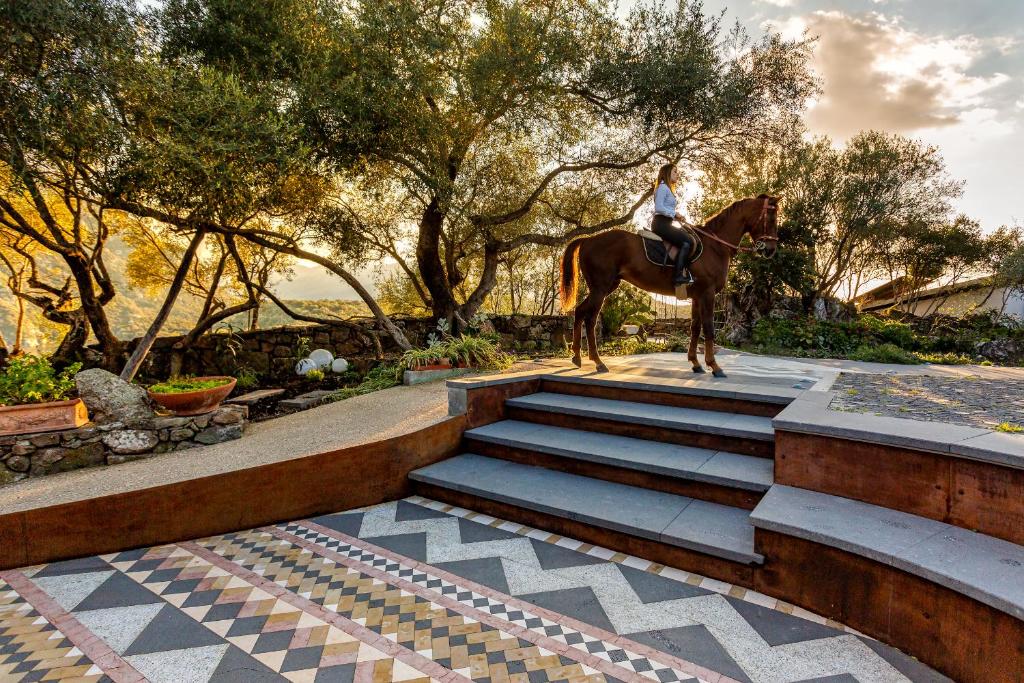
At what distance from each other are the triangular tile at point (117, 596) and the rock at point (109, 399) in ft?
6.62

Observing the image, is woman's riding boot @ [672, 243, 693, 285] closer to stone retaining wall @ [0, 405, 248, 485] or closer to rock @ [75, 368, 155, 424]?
stone retaining wall @ [0, 405, 248, 485]

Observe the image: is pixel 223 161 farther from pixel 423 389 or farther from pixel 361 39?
pixel 423 389

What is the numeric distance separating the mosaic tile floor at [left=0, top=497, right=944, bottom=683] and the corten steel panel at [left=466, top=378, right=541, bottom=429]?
134cm

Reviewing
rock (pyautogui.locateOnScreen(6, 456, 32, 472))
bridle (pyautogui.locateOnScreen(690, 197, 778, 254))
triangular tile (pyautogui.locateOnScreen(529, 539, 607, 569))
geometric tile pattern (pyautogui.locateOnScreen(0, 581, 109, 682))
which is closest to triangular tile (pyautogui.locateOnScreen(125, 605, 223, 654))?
geometric tile pattern (pyautogui.locateOnScreen(0, 581, 109, 682))

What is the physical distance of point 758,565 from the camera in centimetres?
228

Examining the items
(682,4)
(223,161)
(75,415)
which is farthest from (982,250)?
(75,415)

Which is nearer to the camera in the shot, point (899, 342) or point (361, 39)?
point (361, 39)

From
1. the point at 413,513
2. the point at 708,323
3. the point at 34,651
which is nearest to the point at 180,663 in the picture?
the point at 34,651

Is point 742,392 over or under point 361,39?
under

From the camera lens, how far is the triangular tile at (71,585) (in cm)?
226

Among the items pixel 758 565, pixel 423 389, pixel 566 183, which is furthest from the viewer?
pixel 566 183

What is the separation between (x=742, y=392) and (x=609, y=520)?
68.4 inches

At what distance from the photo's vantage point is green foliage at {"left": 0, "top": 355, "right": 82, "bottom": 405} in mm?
3580

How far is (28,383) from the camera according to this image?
3604mm
